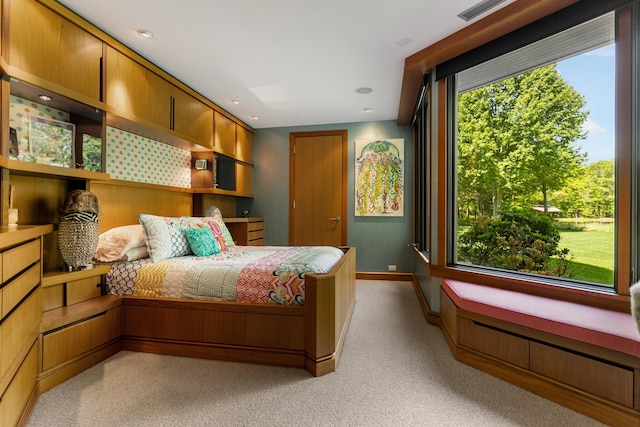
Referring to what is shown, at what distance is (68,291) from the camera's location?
206 centimetres

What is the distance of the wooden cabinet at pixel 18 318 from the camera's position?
1.27 meters

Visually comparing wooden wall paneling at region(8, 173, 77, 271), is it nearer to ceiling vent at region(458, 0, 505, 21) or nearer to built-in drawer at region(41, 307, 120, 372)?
built-in drawer at region(41, 307, 120, 372)

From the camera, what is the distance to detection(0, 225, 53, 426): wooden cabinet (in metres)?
1.27

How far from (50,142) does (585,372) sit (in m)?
3.54

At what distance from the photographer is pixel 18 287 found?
4.74ft

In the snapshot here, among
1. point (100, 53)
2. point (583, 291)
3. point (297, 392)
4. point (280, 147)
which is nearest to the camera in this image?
point (297, 392)

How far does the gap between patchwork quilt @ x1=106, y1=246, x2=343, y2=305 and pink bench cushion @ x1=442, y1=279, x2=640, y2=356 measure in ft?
Answer: 3.64

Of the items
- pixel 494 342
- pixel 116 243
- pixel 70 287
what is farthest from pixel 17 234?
pixel 494 342

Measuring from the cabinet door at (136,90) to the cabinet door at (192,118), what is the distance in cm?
13

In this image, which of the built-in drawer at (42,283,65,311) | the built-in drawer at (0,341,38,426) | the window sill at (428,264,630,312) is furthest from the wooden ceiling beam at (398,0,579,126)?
the built-in drawer at (0,341,38,426)

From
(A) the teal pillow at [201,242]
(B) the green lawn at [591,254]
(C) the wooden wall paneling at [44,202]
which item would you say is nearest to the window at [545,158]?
(B) the green lawn at [591,254]

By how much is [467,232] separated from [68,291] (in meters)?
3.20

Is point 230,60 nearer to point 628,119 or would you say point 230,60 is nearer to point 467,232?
point 467,232

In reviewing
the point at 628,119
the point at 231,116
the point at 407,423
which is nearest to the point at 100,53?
the point at 231,116
